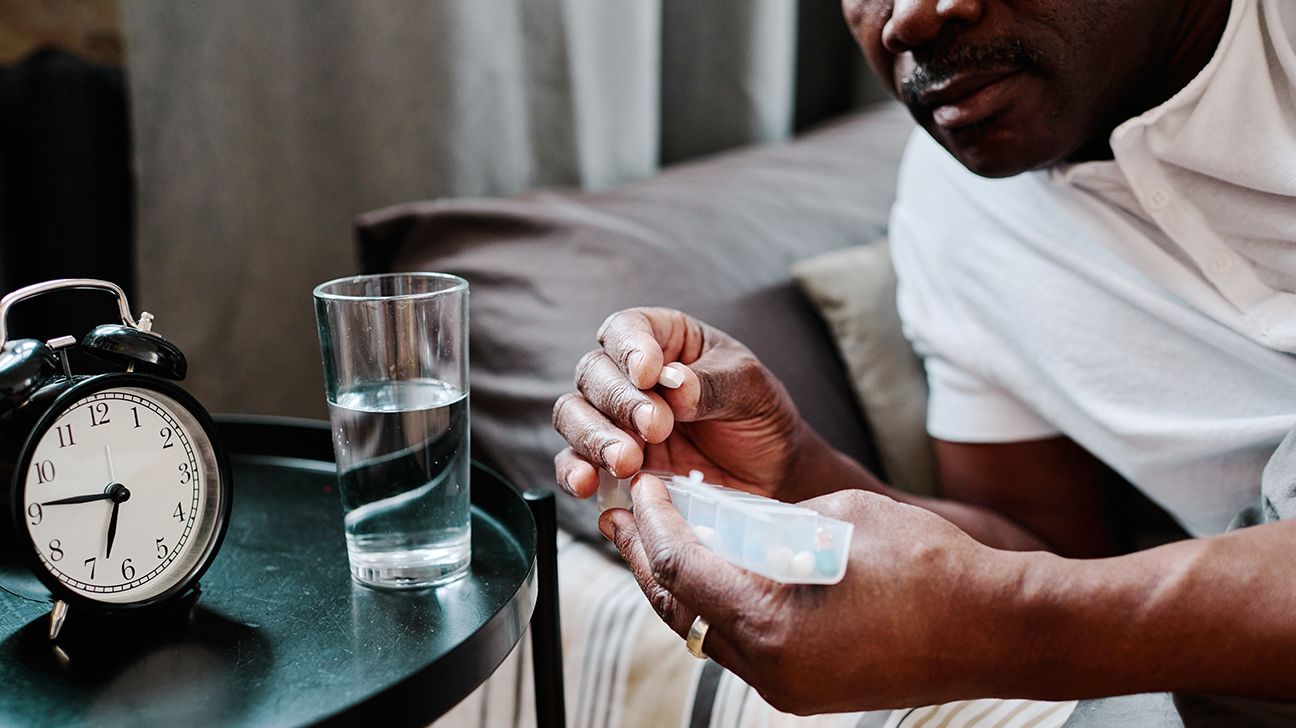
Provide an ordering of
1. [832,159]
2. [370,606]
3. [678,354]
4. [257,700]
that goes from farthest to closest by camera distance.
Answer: [832,159] → [678,354] → [370,606] → [257,700]

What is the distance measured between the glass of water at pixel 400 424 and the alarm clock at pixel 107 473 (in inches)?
3.5

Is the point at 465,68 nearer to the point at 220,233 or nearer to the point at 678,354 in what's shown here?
the point at 220,233

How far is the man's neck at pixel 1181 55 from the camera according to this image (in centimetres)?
92

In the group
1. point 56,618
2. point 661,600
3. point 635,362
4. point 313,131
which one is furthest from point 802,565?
point 313,131

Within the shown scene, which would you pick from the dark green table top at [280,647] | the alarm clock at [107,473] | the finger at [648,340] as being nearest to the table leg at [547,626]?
the dark green table top at [280,647]

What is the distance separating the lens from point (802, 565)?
1.82 ft

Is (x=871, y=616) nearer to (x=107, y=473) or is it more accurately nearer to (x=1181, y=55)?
(x=107, y=473)

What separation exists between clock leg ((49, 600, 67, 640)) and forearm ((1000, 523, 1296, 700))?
561mm

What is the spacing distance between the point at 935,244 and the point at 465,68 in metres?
0.66

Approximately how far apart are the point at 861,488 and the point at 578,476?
37 cm

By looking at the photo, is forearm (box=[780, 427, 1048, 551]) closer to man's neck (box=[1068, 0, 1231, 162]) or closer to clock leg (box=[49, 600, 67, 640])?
man's neck (box=[1068, 0, 1231, 162])

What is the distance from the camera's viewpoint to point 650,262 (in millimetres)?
1154

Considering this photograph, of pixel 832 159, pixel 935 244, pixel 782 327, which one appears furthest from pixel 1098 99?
pixel 832 159

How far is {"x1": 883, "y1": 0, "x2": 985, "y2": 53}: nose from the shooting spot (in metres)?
0.88
